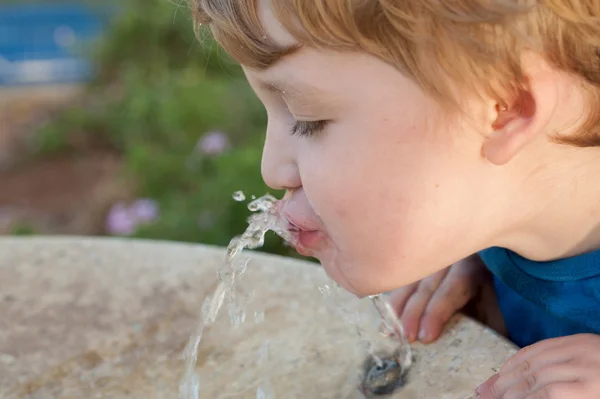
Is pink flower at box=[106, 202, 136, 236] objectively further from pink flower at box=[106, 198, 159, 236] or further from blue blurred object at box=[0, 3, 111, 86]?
blue blurred object at box=[0, 3, 111, 86]

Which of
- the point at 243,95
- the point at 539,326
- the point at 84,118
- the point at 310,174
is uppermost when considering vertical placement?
the point at 310,174

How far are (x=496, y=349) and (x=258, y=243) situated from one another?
0.31 meters

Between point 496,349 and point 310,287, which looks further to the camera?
point 310,287

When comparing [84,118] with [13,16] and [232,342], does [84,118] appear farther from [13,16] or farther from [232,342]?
[13,16]

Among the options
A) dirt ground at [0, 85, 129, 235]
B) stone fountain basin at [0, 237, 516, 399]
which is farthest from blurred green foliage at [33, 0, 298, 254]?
stone fountain basin at [0, 237, 516, 399]

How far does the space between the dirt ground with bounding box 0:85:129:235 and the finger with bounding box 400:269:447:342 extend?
1954 mm

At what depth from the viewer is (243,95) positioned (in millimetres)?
3104

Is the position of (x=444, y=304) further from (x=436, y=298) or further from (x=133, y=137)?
(x=133, y=137)

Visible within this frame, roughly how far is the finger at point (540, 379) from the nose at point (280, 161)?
0.30m

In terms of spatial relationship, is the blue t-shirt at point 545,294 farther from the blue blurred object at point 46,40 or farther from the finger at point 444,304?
the blue blurred object at point 46,40

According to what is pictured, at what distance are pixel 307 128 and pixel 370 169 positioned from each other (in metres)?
0.08

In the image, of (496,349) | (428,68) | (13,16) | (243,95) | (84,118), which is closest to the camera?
(428,68)

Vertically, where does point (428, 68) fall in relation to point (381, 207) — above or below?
above

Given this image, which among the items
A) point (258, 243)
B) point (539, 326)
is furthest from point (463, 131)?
point (539, 326)
